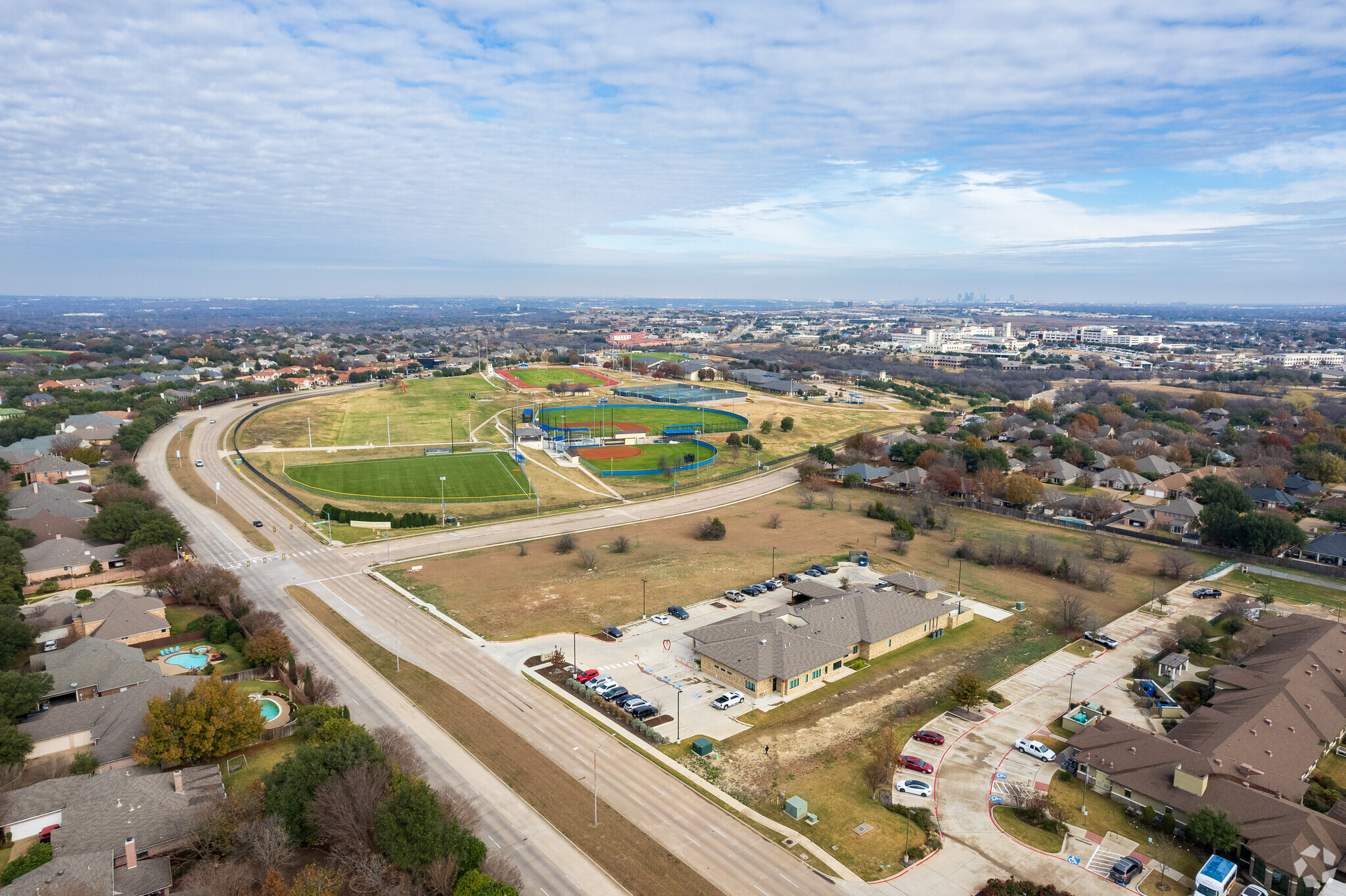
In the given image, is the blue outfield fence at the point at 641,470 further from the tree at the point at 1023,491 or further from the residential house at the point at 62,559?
the residential house at the point at 62,559

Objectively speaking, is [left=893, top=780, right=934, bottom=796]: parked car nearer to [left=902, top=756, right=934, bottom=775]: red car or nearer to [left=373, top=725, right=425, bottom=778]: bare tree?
[left=902, top=756, right=934, bottom=775]: red car

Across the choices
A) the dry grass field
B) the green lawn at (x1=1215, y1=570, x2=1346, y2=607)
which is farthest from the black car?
the green lawn at (x1=1215, y1=570, x2=1346, y2=607)

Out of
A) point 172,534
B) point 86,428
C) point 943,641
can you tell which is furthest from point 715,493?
point 86,428

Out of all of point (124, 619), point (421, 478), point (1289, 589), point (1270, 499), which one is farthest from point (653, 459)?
point (1270, 499)

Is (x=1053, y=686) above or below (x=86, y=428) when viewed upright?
below

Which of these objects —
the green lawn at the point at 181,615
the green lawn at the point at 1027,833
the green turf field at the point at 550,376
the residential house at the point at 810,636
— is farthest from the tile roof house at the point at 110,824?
the green turf field at the point at 550,376

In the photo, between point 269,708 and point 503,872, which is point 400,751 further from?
point 269,708

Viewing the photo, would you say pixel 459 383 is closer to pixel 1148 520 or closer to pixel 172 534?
pixel 172 534
